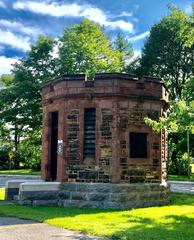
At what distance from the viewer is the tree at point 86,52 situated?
3959 cm

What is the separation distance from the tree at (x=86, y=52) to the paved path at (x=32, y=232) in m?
28.6

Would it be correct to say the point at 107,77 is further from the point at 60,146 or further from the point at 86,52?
the point at 86,52

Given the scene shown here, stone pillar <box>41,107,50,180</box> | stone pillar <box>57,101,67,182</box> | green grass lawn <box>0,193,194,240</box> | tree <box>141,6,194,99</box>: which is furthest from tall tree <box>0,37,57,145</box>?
green grass lawn <box>0,193,194,240</box>

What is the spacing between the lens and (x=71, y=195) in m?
14.3

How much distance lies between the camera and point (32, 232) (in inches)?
368

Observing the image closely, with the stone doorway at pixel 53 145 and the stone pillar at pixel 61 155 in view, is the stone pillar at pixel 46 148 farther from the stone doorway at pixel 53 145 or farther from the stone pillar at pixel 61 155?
the stone pillar at pixel 61 155

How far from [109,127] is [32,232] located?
5.87 m

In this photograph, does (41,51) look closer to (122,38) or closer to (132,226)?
(122,38)

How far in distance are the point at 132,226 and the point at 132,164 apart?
426cm

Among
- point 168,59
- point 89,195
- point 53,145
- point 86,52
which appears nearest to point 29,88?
point 86,52

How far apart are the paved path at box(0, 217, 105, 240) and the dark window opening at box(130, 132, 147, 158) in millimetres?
5245

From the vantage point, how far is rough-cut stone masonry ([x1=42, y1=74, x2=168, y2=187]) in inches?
560

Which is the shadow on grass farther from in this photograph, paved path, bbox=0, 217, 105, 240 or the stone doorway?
the stone doorway

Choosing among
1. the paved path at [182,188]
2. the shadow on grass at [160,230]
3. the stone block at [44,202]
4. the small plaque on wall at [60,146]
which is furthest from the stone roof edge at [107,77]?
the paved path at [182,188]
